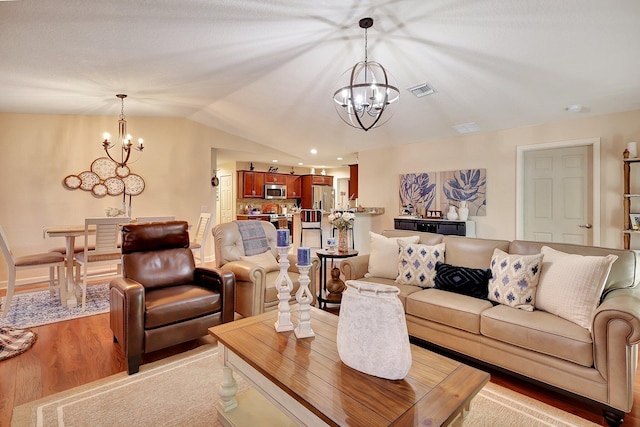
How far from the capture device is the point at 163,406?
1.93m

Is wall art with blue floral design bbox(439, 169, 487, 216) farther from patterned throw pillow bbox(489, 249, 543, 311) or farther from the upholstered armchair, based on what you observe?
the upholstered armchair

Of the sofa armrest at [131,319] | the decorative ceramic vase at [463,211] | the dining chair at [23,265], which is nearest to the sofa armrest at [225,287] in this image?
the sofa armrest at [131,319]

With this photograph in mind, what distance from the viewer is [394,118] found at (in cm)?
498

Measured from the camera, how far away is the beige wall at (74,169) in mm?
4758

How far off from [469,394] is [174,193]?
234 inches

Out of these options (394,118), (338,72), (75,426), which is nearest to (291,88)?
(338,72)

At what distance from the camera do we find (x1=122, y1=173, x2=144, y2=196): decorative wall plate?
18.3ft

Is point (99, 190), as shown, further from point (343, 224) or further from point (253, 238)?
point (343, 224)

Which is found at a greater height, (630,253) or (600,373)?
(630,253)

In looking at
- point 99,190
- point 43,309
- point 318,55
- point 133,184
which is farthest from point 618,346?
point 99,190

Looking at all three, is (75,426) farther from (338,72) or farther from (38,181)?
(38,181)

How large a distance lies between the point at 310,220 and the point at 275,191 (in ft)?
11.1

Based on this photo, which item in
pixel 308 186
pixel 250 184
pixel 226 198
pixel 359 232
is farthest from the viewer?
pixel 308 186

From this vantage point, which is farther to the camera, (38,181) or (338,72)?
(38,181)
